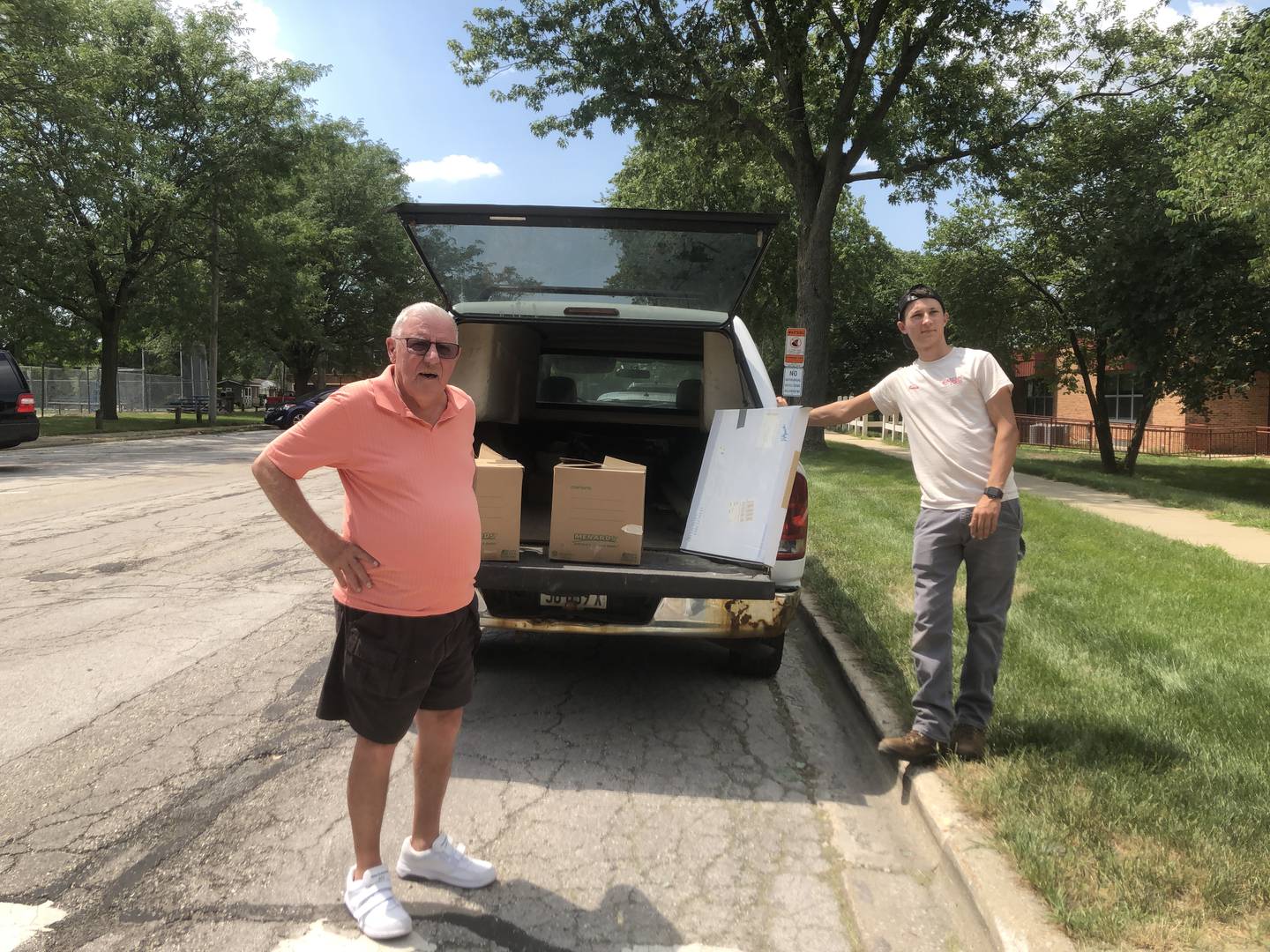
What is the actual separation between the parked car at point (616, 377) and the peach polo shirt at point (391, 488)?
1392 millimetres

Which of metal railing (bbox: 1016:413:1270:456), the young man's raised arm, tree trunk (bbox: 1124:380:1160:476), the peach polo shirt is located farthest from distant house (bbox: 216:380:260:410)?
the peach polo shirt

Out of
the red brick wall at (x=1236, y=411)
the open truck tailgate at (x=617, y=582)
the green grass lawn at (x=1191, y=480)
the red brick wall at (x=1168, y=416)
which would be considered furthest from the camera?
the red brick wall at (x=1168, y=416)

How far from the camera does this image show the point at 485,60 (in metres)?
19.3

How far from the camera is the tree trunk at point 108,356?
27.5 m

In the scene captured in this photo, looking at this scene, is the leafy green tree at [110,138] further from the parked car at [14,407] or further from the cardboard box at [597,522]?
the cardboard box at [597,522]

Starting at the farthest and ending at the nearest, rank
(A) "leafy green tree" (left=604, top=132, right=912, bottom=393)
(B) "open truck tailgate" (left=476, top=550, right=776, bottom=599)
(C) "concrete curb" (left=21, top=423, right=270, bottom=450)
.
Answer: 1. (A) "leafy green tree" (left=604, top=132, right=912, bottom=393)
2. (C) "concrete curb" (left=21, top=423, right=270, bottom=450)
3. (B) "open truck tailgate" (left=476, top=550, right=776, bottom=599)

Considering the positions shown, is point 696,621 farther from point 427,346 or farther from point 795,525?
point 427,346

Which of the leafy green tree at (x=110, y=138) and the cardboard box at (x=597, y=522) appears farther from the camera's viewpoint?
the leafy green tree at (x=110, y=138)

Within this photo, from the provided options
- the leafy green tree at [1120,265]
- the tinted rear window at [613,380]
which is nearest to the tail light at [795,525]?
the tinted rear window at [613,380]

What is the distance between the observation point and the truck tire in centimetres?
465

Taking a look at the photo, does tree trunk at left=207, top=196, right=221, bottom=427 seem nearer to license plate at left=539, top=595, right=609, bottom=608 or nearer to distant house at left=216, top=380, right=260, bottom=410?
distant house at left=216, top=380, right=260, bottom=410

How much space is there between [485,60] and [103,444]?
507 inches

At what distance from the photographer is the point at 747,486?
4.41m

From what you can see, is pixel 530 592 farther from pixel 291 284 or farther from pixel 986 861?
pixel 291 284
